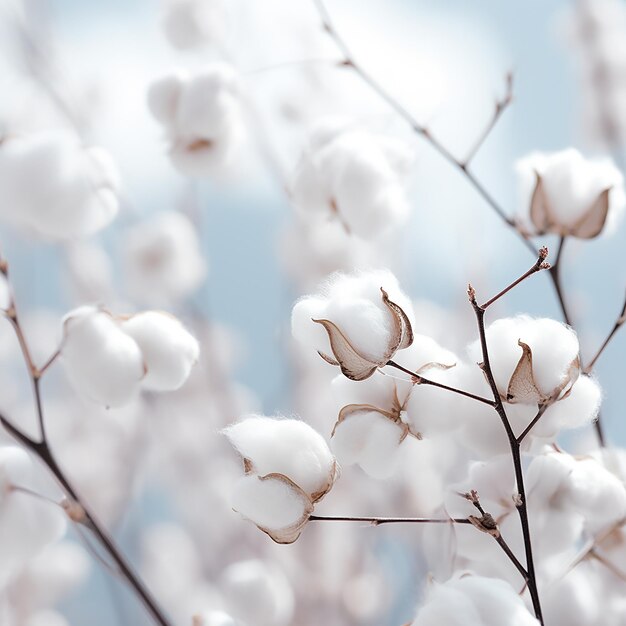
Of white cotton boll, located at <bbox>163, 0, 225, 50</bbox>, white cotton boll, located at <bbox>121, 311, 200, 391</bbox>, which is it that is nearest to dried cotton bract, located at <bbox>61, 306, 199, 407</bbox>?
white cotton boll, located at <bbox>121, 311, 200, 391</bbox>

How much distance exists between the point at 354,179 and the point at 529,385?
11.5 inches

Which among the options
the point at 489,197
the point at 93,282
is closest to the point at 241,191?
the point at 93,282

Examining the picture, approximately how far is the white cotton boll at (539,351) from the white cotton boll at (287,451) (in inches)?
3.8

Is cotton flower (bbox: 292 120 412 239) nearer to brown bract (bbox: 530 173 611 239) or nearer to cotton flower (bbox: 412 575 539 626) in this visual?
brown bract (bbox: 530 173 611 239)

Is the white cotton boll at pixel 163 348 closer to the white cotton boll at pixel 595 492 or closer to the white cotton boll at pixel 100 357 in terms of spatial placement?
the white cotton boll at pixel 100 357

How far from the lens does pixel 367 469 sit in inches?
18.1

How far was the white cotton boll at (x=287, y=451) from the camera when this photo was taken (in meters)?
0.44

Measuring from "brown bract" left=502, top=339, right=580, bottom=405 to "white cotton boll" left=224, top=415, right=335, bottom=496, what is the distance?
10cm

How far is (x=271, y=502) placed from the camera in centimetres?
43

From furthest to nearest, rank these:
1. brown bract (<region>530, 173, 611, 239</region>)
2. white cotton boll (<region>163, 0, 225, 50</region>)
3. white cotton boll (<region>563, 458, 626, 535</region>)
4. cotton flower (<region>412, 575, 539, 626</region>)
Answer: white cotton boll (<region>163, 0, 225, 50</region>), brown bract (<region>530, 173, 611, 239</region>), white cotton boll (<region>563, 458, 626, 535</region>), cotton flower (<region>412, 575, 539, 626</region>)

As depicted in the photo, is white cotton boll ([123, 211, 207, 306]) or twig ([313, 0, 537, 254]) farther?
white cotton boll ([123, 211, 207, 306])

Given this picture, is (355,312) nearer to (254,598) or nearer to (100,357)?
(100,357)

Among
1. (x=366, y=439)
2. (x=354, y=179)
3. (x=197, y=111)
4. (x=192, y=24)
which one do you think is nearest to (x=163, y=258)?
(x=192, y=24)

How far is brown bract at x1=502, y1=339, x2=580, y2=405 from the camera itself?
0.41 m
